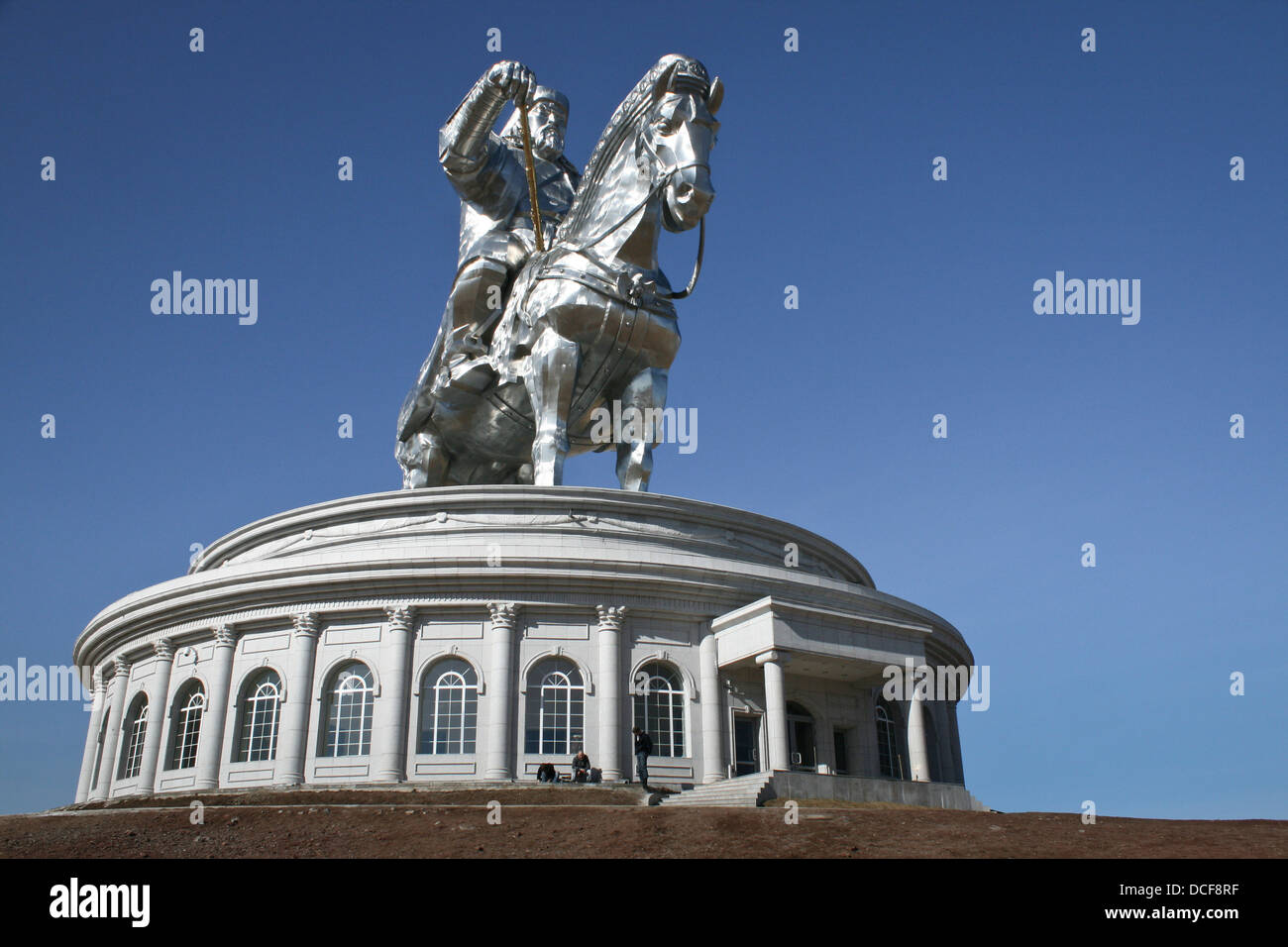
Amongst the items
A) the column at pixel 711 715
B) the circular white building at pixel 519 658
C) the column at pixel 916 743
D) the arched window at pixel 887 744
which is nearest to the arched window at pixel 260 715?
the circular white building at pixel 519 658

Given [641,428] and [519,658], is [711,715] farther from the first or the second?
[641,428]

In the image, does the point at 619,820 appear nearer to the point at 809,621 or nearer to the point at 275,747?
the point at 809,621

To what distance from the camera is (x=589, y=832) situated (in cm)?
1531

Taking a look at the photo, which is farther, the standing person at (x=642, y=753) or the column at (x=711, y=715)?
the column at (x=711, y=715)

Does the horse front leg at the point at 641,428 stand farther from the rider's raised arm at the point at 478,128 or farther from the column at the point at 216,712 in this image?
the column at the point at 216,712

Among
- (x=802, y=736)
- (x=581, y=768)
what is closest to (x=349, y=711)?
(x=581, y=768)

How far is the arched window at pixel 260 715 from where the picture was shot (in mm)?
24000

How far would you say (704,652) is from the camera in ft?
79.6

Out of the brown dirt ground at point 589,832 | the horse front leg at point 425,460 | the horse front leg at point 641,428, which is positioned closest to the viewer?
the brown dirt ground at point 589,832

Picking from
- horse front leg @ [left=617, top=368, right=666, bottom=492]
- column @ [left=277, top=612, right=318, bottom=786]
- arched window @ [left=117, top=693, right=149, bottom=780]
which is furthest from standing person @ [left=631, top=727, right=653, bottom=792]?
arched window @ [left=117, top=693, right=149, bottom=780]

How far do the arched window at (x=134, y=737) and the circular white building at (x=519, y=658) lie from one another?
0.24 feet

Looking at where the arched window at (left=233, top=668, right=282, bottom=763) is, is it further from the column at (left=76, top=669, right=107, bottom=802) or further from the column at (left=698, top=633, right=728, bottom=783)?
the column at (left=698, top=633, right=728, bottom=783)
